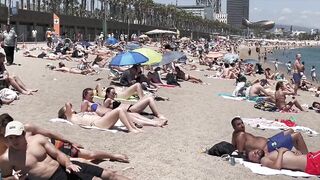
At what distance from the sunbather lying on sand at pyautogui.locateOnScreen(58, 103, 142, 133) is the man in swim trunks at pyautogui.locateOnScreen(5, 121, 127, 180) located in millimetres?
3063

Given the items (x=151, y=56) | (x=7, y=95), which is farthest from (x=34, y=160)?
(x=151, y=56)

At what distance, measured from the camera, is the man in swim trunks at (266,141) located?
265 inches

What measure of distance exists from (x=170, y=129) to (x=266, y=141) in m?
2.58

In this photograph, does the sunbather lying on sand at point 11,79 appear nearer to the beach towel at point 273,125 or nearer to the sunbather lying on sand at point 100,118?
the sunbather lying on sand at point 100,118

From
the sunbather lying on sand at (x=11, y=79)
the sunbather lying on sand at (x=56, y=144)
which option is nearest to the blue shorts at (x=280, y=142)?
the sunbather lying on sand at (x=56, y=144)

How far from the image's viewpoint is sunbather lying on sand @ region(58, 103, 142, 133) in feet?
26.4

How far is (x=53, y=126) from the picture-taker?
317 inches

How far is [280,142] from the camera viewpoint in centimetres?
677

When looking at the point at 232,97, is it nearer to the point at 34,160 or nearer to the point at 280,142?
the point at 280,142

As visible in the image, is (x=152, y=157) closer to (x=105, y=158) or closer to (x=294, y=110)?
(x=105, y=158)

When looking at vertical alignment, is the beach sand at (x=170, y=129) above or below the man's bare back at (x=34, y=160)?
below

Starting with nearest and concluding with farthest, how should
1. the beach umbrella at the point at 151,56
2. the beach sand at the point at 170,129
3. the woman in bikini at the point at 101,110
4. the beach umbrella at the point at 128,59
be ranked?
the beach sand at the point at 170,129 → the woman in bikini at the point at 101,110 → the beach umbrella at the point at 128,59 → the beach umbrella at the point at 151,56

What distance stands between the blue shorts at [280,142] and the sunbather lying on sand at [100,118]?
97.3 inches

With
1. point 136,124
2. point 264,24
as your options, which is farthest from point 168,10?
point 136,124
